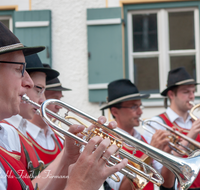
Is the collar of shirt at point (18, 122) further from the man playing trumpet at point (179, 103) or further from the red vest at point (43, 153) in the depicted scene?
the man playing trumpet at point (179, 103)

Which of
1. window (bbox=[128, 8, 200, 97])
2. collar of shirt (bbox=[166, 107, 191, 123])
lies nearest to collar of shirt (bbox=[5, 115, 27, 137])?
collar of shirt (bbox=[166, 107, 191, 123])

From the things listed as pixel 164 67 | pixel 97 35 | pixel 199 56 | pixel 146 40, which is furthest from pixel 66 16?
pixel 199 56

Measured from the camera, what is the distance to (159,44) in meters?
4.77

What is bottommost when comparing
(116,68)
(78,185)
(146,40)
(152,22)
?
(78,185)

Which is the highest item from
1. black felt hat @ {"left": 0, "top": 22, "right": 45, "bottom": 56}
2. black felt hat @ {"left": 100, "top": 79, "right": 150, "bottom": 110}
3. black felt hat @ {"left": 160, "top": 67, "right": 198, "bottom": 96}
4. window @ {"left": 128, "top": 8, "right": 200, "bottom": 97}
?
window @ {"left": 128, "top": 8, "right": 200, "bottom": 97}

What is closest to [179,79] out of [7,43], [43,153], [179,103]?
[179,103]

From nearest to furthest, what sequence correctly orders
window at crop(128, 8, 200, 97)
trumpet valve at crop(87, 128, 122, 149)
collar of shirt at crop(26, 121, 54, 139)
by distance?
trumpet valve at crop(87, 128, 122, 149) → collar of shirt at crop(26, 121, 54, 139) → window at crop(128, 8, 200, 97)

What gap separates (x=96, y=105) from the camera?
4.48 m

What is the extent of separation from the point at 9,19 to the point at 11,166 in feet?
13.1

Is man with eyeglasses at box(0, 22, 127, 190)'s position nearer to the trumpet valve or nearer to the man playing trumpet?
the trumpet valve

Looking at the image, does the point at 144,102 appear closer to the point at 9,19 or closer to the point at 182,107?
the point at 182,107

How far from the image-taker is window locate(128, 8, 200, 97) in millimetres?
4715

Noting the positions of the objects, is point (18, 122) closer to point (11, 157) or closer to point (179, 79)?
point (11, 157)

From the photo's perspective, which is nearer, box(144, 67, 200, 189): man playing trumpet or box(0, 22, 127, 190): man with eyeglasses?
box(0, 22, 127, 190): man with eyeglasses
